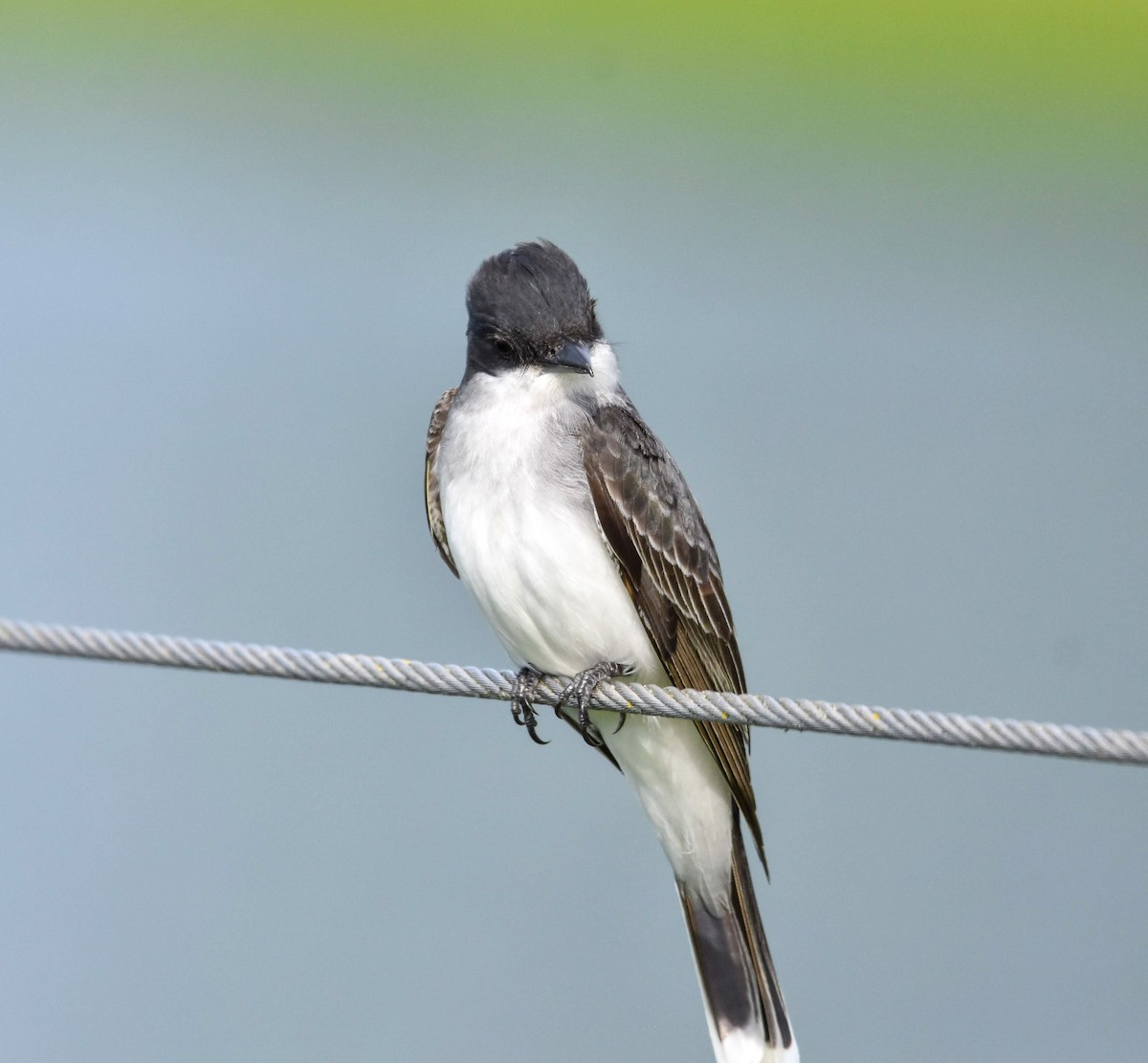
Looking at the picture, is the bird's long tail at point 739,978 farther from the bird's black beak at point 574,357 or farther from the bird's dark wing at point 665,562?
the bird's black beak at point 574,357

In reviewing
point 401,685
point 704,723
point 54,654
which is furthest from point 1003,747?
point 54,654

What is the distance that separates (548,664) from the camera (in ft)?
12.9

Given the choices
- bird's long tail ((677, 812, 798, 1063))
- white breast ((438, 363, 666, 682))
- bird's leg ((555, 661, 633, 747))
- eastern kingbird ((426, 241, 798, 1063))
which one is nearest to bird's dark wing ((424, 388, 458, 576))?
eastern kingbird ((426, 241, 798, 1063))

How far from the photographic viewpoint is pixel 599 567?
12.6 ft

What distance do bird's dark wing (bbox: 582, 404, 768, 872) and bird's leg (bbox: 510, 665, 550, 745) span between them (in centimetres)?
33

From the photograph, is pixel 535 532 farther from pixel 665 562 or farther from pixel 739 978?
pixel 739 978

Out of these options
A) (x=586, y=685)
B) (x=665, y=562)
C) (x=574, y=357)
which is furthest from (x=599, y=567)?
(x=574, y=357)

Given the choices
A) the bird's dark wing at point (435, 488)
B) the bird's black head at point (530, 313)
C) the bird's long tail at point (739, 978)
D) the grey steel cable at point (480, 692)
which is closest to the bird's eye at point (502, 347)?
the bird's black head at point (530, 313)

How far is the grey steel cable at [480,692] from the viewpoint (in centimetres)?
257

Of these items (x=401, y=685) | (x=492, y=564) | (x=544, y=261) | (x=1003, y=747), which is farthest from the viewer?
(x=544, y=261)

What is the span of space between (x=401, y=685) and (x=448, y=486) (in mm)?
1124

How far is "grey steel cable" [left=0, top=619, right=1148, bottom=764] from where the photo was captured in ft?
8.44

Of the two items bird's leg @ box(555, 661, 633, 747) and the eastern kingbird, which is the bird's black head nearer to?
the eastern kingbird

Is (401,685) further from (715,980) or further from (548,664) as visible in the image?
(715,980)
